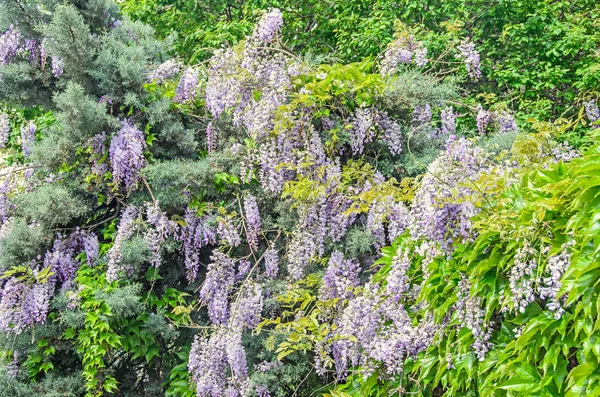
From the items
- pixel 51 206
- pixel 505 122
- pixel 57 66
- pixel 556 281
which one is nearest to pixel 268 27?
pixel 57 66

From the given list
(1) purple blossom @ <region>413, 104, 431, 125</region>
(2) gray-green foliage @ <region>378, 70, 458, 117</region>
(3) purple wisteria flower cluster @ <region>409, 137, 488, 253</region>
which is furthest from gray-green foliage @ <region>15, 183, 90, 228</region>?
(3) purple wisteria flower cluster @ <region>409, 137, 488, 253</region>

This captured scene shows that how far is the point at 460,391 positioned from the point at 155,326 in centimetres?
238

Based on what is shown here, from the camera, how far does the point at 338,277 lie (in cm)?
473

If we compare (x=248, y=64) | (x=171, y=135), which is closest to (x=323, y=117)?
(x=248, y=64)

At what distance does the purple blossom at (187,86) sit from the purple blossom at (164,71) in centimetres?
13

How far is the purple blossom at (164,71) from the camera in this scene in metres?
5.49

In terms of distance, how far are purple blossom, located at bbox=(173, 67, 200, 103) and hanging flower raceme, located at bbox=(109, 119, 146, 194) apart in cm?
45

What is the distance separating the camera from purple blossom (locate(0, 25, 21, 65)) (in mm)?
5668

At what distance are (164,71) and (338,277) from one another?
2.11 meters

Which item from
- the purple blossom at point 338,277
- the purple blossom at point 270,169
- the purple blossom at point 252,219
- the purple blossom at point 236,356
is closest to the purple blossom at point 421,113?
the purple blossom at point 270,169

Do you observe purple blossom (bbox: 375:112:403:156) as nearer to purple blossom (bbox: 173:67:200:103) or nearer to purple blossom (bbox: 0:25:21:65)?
purple blossom (bbox: 173:67:200:103)

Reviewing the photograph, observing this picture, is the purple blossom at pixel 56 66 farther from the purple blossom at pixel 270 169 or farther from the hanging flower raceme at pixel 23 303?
the purple blossom at pixel 270 169

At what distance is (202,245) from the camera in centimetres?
531

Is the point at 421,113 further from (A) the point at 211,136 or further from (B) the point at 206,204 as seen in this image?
(B) the point at 206,204
